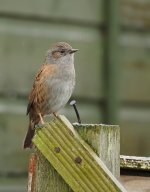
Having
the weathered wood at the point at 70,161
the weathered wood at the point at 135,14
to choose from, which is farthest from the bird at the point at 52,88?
the weathered wood at the point at 70,161

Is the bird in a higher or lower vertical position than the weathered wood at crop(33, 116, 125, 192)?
higher

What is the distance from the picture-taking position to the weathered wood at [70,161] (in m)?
2.51

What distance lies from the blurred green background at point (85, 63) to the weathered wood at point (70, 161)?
344 cm

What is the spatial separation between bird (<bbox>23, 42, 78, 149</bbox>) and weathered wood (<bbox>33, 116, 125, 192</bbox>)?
260cm

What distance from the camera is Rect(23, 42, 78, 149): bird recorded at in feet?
17.3

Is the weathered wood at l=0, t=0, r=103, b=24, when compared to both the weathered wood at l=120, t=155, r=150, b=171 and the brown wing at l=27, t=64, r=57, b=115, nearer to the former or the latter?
the brown wing at l=27, t=64, r=57, b=115

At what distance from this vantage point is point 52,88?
5348 mm

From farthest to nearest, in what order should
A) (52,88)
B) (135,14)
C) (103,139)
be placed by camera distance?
1. (135,14)
2. (52,88)
3. (103,139)

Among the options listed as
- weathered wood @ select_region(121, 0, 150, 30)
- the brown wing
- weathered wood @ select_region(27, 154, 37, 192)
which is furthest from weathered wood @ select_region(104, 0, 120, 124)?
weathered wood @ select_region(27, 154, 37, 192)

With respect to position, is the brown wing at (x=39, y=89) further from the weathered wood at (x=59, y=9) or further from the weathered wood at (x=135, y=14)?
the weathered wood at (x=135, y=14)

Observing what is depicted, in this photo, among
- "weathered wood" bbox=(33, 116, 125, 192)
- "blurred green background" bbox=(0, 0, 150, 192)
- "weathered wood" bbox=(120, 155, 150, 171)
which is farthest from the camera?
"blurred green background" bbox=(0, 0, 150, 192)

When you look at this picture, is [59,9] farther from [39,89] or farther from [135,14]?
[39,89]

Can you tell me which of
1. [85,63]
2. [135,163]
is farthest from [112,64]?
[135,163]

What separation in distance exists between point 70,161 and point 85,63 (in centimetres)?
392
